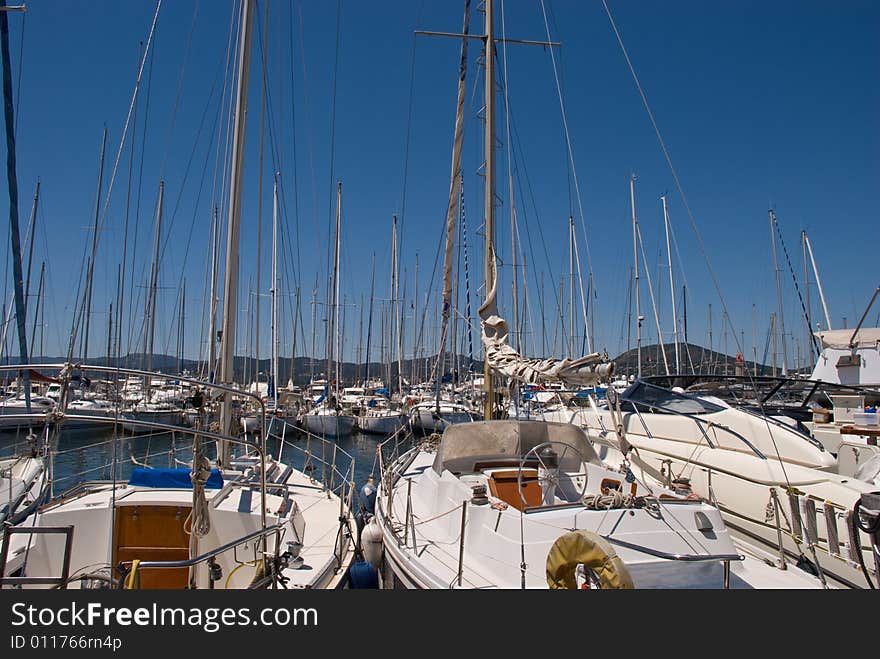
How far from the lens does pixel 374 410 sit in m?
36.5

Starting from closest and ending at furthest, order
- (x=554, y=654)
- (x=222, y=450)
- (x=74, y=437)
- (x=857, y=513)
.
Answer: (x=554, y=654) < (x=857, y=513) < (x=222, y=450) < (x=74, y=437)

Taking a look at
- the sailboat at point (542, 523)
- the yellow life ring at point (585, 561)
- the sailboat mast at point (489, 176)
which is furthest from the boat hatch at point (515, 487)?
the sailboat mast at point (489, 176)

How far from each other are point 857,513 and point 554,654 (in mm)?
4266

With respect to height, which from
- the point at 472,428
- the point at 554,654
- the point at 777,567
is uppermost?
the point at 472,428

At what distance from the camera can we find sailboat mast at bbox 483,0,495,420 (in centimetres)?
1165

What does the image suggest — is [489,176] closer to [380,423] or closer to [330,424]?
[330,424]

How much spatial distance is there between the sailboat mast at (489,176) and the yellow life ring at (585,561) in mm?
6227

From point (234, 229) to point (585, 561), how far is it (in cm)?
690

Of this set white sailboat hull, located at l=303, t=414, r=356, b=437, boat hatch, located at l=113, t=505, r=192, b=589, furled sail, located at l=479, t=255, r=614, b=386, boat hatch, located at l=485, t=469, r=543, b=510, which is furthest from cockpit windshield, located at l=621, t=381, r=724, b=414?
white sailboat hull, located at l=303, t=414, r=356, b=437

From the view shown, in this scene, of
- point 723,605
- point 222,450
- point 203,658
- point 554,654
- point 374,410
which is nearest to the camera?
point 203,658

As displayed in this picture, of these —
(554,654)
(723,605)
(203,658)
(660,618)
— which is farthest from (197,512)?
(723,605)

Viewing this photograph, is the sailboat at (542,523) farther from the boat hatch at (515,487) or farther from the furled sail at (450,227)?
the furled sail at (450,227)

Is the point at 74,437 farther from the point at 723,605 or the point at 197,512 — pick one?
the point at 723,605

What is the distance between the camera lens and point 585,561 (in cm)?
449
